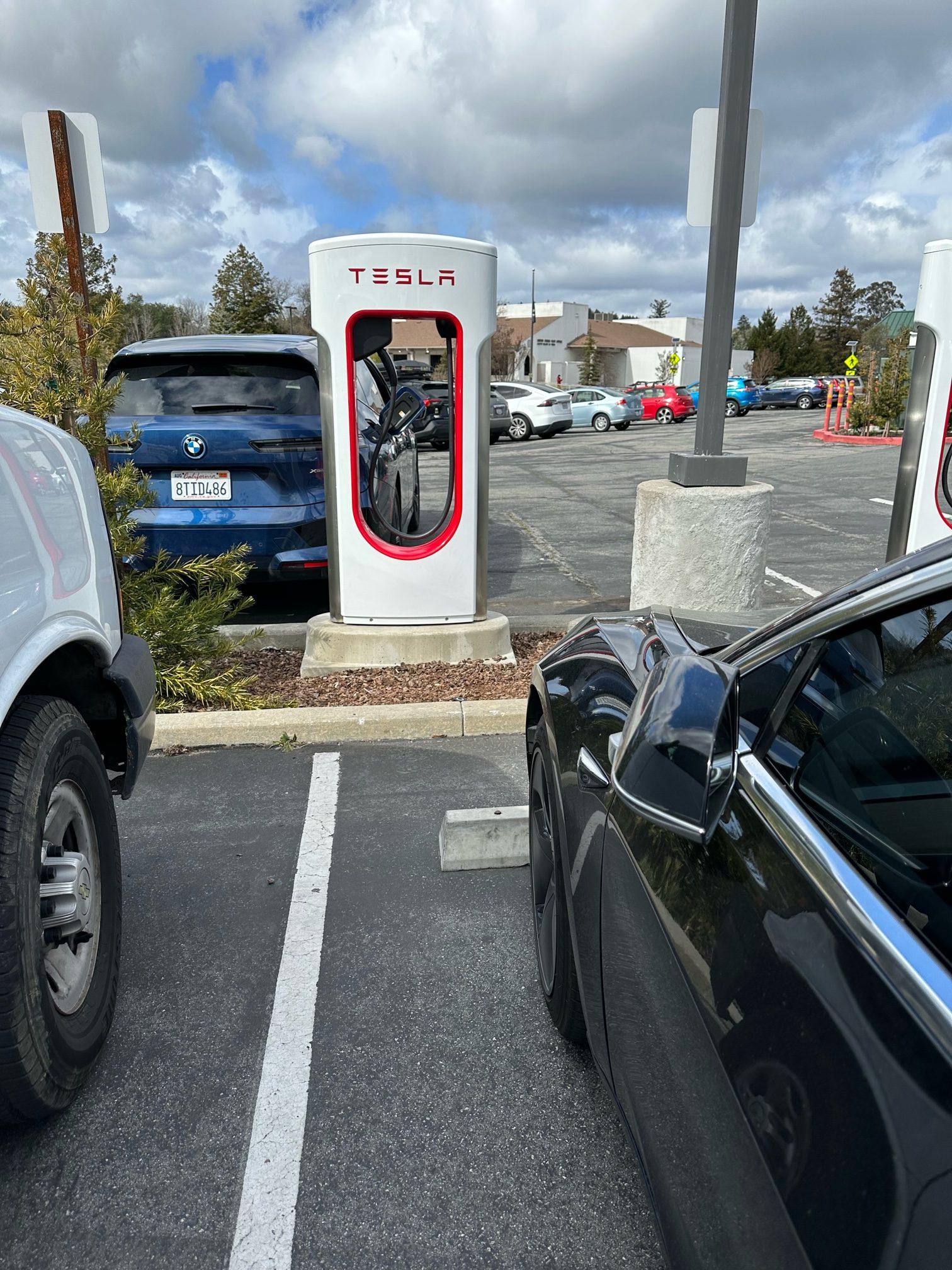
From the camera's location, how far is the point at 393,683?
5406mm

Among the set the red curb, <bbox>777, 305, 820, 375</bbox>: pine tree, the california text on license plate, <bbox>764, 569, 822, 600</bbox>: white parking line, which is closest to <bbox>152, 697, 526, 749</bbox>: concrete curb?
the california text on license plate

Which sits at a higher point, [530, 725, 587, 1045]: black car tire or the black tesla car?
the black tesla car

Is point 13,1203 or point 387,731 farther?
point 387,731

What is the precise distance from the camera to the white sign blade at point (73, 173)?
4895 millimetres

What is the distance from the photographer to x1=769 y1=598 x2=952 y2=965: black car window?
127cm

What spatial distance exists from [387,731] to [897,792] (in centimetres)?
363

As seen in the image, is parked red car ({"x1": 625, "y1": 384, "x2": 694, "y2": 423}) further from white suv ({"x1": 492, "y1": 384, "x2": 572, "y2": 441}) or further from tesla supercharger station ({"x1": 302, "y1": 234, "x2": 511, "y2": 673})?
tesla supercharger station ({"x1": 302, "y1": 234, "x2": 511, "y2": 673})

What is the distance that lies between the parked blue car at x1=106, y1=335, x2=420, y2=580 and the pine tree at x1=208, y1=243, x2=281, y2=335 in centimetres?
5844

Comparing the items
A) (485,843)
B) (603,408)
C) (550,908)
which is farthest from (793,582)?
(603,408)

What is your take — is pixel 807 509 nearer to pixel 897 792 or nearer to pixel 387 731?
pixel 387 731

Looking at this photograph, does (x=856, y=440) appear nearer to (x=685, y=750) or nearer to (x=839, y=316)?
(x=685, y=750)

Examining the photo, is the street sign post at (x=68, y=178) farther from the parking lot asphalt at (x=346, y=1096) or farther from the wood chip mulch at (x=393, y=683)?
the parking lot asphalt at (x=346, y=1096)

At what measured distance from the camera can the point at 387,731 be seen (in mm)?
4844

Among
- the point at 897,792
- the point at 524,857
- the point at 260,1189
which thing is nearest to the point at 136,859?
the point at 524,857
